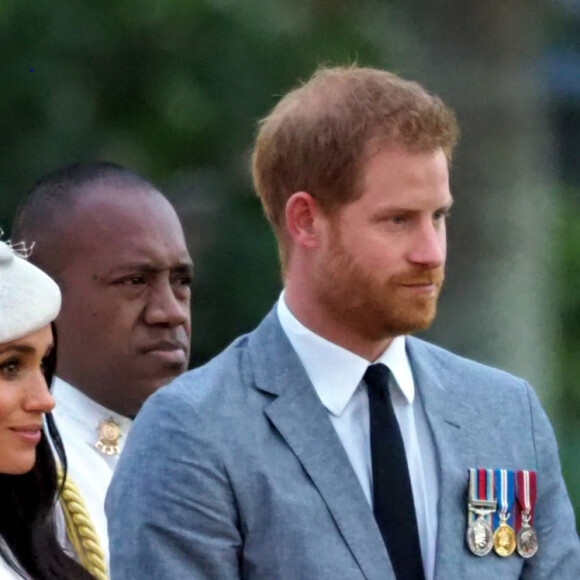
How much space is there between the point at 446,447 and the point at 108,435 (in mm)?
1006

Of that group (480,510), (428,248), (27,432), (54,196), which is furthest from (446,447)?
(54,196)

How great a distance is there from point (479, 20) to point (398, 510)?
10.1 feet

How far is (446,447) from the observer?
341 centimetres

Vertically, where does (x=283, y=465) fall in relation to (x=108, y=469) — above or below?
above

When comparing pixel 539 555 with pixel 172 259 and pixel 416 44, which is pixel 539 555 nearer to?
pixel 172 259

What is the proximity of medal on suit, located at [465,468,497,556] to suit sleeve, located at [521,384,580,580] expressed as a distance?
0.09 metres

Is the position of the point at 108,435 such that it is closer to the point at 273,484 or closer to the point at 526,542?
the point at 273,484

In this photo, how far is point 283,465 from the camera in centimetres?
331

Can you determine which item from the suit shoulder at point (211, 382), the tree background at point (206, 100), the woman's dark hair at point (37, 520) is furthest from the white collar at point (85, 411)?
the tree background at point (206, 100)

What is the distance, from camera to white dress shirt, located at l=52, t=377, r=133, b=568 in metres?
4.11

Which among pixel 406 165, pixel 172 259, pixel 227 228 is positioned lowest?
pixel 227 228

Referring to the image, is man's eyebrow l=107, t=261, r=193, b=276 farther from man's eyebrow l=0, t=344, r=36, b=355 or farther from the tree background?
the tree background

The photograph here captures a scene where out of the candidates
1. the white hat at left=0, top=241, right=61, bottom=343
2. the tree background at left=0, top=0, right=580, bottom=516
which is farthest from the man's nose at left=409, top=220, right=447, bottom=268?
the tree background at left=0, top=0, right=580, bottom=516

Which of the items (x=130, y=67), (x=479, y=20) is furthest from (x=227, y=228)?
(x=479, y=20)
